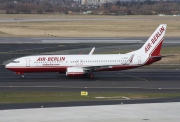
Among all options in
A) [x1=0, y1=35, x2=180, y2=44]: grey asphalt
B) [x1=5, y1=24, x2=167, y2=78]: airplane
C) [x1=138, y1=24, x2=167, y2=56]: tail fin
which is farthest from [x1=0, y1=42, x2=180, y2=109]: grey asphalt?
[x1=0, y1=35, x2=180, y2=44]: grey asphalt

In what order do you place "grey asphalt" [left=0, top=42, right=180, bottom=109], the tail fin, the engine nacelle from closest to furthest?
"grey asphalt" [left=0, top=42, right=180, bottom=109] < the engine nacelle < the tail fin

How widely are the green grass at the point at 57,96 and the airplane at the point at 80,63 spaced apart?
1234 cm

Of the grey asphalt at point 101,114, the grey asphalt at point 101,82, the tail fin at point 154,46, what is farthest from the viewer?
the tail fin at point 154,46

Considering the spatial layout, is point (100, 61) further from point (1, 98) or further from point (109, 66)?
point (1, 98)

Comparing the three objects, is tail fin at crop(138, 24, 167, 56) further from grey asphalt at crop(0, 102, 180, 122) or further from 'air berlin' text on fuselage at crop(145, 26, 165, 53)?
grey asphalt at crop(0, 102, 180, 122)

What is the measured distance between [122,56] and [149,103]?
22821 millimetres

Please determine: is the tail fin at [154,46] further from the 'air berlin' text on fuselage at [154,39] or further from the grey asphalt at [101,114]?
the grey asphalt at [101,114]

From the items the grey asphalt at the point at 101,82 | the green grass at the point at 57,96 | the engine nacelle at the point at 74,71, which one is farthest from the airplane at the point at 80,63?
the green grass at the point at 57,96

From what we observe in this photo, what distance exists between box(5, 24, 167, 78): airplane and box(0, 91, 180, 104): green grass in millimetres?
12338

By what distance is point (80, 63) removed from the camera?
213 ft

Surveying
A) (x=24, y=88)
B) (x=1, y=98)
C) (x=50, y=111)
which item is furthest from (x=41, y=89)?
(x=50, y=111)

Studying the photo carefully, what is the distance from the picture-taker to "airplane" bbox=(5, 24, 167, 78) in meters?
64.5

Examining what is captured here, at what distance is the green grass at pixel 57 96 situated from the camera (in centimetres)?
4684

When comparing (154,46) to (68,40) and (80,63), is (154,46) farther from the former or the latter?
(68,40)
